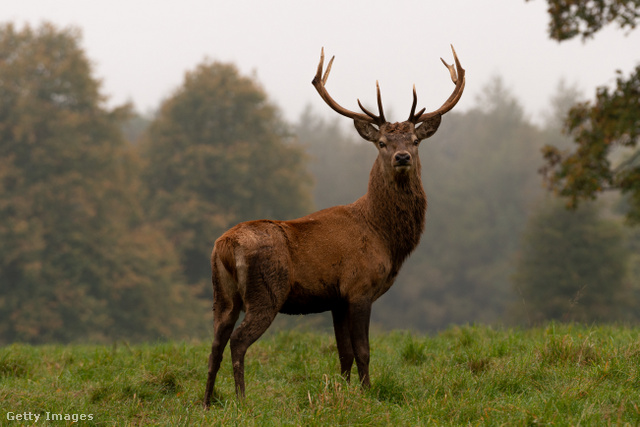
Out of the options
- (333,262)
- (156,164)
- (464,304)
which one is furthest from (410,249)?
(464,304)

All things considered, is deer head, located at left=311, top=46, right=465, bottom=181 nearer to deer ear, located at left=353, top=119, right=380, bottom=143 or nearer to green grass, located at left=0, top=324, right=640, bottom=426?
deer ear, located at left=353, top=119, right=380, bottom=143

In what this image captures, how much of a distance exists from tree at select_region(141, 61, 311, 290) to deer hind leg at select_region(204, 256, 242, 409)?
25156 millimetres

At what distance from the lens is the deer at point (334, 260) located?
5746 mm

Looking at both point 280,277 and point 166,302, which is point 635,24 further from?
point 166,302

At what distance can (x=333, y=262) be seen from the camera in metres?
6.03

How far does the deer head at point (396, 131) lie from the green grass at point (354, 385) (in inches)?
75.0

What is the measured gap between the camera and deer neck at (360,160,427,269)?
6414mm

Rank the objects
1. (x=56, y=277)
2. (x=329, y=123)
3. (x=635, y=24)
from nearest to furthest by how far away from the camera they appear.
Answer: (x=635, y=24), (x=56, y=277), (x=329, y=123)

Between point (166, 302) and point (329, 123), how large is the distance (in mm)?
46159

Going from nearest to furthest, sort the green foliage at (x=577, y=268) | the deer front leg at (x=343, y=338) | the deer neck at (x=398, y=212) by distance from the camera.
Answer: the deer front leg at (x=343, y=338) → the deer neck at (x=398, y=212) → the green foliage at (x=577, y=268)

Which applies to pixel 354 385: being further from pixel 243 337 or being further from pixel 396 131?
pixel 396 131

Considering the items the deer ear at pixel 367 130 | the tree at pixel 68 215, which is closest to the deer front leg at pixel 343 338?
the deer ear at pixel 367 130

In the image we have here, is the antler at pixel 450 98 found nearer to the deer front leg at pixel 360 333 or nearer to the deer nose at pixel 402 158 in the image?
the deer nose at pixel 402 158

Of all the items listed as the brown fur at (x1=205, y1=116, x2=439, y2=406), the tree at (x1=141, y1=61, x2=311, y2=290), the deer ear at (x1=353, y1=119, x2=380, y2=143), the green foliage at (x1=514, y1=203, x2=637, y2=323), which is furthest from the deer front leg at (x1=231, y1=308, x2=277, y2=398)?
the tree at (x1=141, y1=61, x2=311, y2=290)
